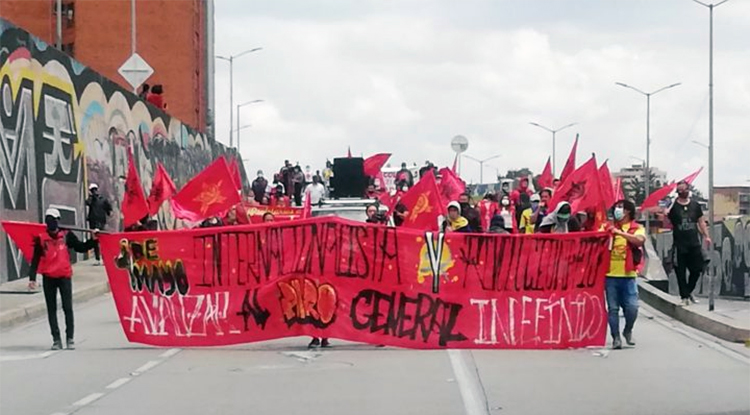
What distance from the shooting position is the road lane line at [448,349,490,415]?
35.0 ft

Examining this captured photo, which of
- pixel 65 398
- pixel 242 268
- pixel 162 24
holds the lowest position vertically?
pixel 65 398

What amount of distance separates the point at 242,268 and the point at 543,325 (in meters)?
3.57

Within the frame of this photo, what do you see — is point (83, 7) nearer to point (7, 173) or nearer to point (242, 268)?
point (7, 173)

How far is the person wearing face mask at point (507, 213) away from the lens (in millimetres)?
26080

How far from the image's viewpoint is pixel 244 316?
1495 cm

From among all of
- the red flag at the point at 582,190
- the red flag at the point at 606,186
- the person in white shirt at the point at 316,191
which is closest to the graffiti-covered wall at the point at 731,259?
the red flag at the point at 582,190

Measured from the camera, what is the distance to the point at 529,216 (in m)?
26.6

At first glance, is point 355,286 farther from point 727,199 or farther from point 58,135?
point 727,199

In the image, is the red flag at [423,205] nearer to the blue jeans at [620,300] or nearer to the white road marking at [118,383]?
the blue jeans at [620,300]

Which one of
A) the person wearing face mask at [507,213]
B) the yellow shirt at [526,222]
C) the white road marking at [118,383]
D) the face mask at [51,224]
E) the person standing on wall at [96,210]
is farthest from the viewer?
the person standing on wall at [96,210]

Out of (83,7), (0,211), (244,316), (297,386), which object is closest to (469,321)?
(244,316)

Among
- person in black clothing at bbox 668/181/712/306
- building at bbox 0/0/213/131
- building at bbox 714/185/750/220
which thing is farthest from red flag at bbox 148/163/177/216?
building at bbox 714/185/750/220

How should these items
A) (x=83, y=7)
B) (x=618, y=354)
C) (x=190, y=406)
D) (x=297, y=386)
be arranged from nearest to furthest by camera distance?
(x=190, y=406)
(x=297, y=386)
(x=618, y=354)
(x=83, y=7)

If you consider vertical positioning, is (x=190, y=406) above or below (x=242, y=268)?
below
